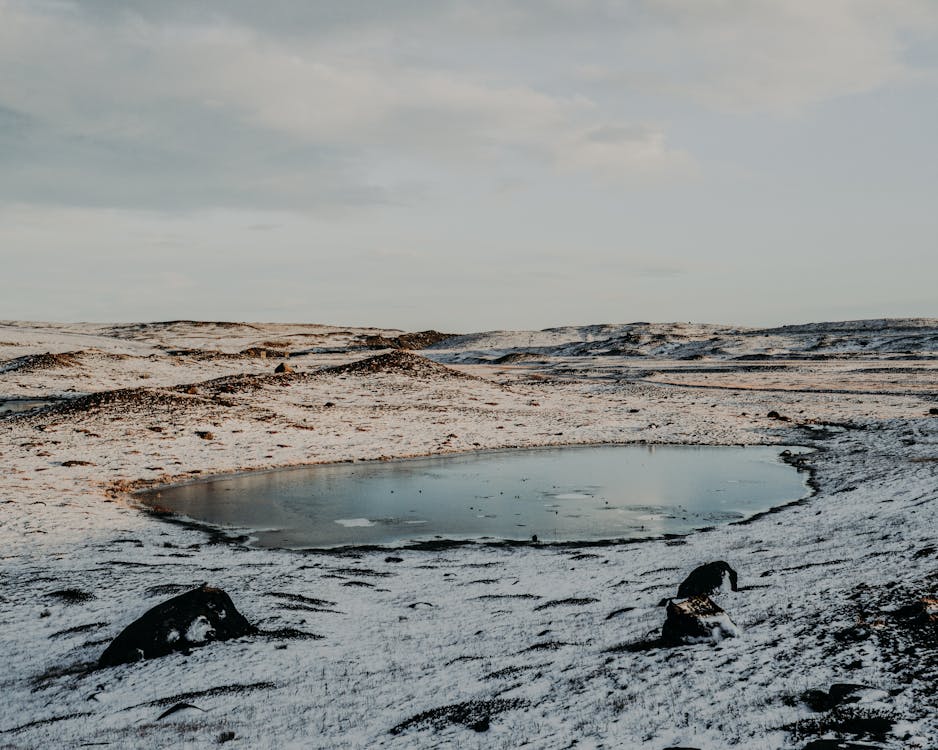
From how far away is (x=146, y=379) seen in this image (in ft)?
224

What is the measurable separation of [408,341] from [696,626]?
15220 cm

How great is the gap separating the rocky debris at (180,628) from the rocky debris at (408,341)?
408 feet

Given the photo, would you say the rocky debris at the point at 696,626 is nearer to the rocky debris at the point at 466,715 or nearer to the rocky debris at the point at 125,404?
the rocky debris at the point at 466,715

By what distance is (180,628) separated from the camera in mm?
13641

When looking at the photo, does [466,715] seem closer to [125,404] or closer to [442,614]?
[442,614]

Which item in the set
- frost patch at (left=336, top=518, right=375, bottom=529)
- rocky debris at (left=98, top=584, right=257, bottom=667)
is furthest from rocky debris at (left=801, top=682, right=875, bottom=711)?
frost patch at (left=336, top=518, right=375, bottom=529)

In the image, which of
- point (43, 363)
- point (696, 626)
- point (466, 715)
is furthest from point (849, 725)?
point (43, 363)

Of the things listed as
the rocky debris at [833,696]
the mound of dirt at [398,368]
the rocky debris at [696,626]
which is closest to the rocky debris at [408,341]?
the mound of dirt at [398,368]

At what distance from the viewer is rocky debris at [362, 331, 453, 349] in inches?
5702

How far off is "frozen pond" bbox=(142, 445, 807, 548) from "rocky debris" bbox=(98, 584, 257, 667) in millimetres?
8386

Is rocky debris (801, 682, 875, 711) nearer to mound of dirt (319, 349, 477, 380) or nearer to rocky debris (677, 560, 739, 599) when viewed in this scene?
rocky debris (677, 560, 739, 599)

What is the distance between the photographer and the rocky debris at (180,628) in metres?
13.2

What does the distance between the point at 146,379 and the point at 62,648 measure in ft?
191

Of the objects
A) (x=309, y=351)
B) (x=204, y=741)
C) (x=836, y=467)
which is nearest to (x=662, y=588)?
(x=204, y=741)
